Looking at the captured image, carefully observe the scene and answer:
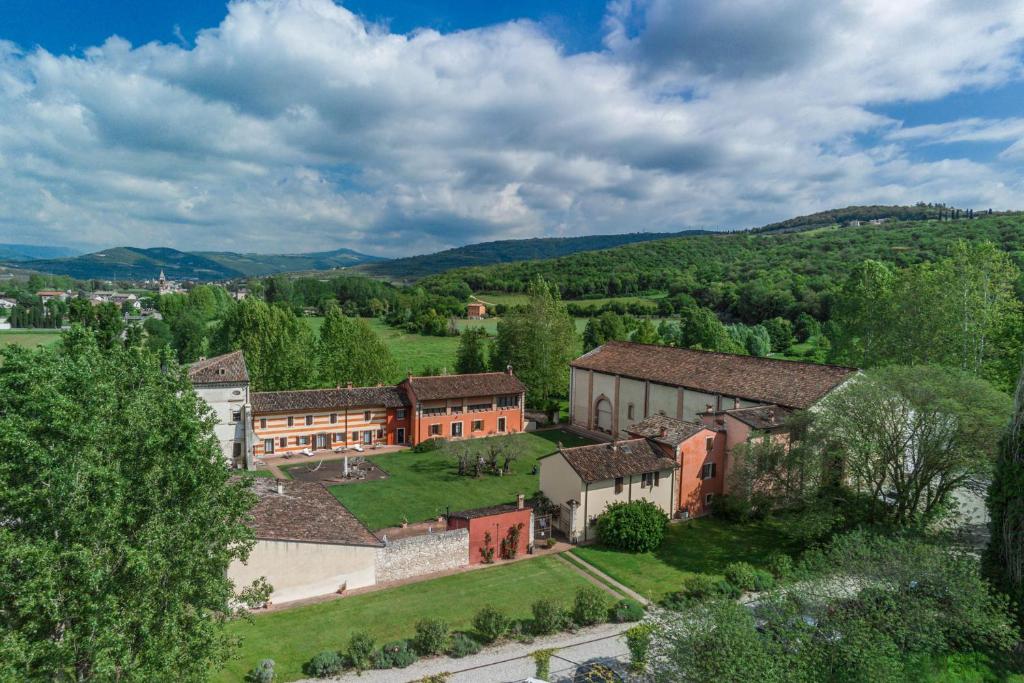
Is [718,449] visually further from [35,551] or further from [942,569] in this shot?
[35,551]

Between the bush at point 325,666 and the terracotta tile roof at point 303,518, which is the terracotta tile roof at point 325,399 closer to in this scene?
the terracotta tile roof at point 303,518

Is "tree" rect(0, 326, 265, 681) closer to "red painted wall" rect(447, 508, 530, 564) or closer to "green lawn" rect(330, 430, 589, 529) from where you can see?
"red painted wall" rect(447, 508, 530, 564)

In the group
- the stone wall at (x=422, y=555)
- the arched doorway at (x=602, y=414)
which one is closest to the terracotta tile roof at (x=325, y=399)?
the arched doorway at (x=602, y=414)

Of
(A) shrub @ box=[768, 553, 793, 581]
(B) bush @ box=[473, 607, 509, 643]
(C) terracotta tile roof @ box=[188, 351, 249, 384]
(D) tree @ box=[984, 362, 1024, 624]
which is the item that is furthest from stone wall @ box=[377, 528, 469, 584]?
(C) terracotta tile roof @ box=[188, 351, 249, 384]

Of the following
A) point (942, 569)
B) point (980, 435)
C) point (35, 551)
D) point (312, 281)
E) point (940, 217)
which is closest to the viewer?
point (35, 551)

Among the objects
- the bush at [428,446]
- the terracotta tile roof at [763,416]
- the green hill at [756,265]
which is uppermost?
the green hill at [756,265]

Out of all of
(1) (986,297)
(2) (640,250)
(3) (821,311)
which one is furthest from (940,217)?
(1) (986,297)
